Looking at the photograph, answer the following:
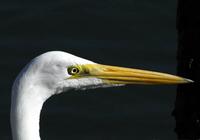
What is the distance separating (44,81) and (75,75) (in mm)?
343

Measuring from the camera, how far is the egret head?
25.4ft

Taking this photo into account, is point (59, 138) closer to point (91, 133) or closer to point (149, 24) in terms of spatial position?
point (91, 133)

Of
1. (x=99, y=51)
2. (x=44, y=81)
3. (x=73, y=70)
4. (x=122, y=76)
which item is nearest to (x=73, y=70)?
(x=73, y=70)

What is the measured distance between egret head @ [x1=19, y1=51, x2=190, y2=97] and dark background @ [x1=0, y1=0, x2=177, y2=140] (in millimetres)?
4977

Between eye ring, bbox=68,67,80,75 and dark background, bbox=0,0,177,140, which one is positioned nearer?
eye ring, bbox=68,67,80,75

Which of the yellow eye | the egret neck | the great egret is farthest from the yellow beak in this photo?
the egret neck

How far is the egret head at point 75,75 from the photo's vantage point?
7754mm

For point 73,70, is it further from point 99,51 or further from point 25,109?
point 99,51

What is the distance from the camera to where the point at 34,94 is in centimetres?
781

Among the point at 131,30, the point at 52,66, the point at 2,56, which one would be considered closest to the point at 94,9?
the point at 131,30

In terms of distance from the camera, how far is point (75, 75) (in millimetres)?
8008

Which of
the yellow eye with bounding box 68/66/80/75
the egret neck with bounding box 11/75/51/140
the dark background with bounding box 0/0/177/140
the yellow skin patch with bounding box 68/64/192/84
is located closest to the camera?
the egret neck with bounding box 11/75/51/140

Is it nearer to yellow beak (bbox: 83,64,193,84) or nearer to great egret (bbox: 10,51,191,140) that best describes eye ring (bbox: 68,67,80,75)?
great egret (bbox: 10,51,191,140)

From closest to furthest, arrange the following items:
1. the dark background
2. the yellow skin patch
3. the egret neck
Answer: the egret neck → the yellow skin patch → the dark background
